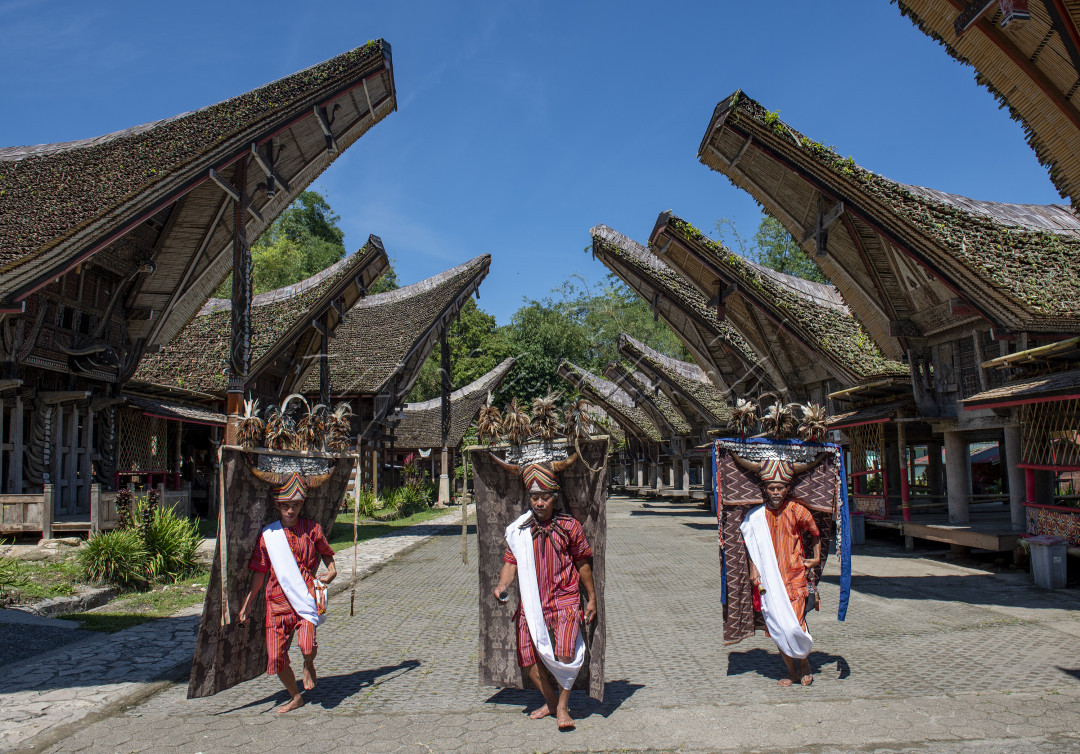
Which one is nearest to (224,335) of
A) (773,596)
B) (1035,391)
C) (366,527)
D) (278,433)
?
(366,527)

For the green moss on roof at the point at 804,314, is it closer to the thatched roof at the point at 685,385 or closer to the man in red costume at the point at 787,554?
the thatched roof at the point at 685,385

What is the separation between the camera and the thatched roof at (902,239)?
10.4 meters

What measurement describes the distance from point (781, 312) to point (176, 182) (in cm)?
1232

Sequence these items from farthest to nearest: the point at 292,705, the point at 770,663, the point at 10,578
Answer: the point at 10,578, the point at 770,663, the point at 292,705


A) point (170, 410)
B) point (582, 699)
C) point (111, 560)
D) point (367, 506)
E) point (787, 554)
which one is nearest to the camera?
point (582, 699)

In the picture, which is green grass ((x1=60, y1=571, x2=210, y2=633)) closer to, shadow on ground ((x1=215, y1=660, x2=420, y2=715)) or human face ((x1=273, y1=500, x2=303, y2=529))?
shadow on ground ((x1=215, y1=660, x2=420, y2=715))

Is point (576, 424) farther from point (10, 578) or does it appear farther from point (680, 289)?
point (680, 289)

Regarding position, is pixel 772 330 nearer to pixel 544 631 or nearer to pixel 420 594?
pixel 420 594

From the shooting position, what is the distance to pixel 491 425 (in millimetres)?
5402

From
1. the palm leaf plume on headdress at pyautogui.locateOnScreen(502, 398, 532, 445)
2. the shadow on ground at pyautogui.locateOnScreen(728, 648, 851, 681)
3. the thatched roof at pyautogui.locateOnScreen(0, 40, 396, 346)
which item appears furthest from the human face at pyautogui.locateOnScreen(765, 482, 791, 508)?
the thatched roof at pyautogui.locateOnScreen(0, 40, 396, 346)

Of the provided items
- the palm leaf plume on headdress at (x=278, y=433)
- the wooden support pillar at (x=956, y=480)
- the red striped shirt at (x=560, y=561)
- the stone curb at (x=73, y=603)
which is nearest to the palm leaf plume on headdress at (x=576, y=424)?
the red striped shirt at (x=560, y=561)

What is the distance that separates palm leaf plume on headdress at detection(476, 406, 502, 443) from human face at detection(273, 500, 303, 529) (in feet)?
4.72

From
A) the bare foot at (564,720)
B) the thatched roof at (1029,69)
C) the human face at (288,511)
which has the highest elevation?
the thatched roof at (1029,69)

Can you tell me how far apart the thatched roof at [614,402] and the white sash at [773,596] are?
97.7 feet
